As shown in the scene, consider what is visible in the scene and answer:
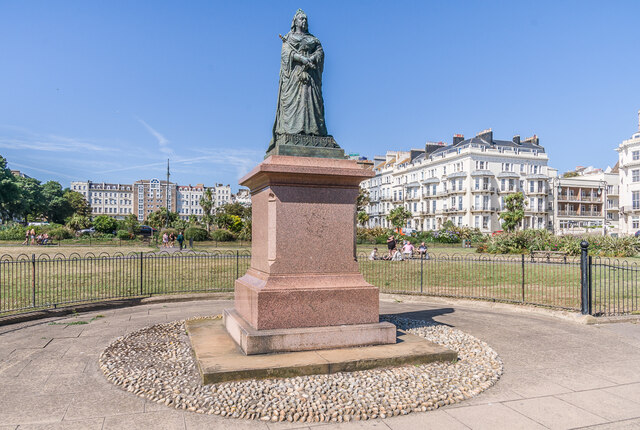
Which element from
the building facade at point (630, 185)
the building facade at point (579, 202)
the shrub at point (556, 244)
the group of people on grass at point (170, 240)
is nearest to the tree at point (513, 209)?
the building facade at point (630, 185)

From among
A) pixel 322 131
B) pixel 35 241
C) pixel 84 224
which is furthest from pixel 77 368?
pixel 84 224

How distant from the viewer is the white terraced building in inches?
2960

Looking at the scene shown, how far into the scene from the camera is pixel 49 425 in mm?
4488

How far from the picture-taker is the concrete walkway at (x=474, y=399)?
15.1 ft

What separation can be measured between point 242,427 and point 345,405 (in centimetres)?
112

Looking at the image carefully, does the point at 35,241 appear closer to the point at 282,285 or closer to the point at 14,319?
the point at 14,319

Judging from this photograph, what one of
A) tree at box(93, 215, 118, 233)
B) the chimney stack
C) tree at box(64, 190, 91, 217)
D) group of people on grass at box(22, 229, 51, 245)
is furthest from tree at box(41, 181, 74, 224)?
the chimney stack

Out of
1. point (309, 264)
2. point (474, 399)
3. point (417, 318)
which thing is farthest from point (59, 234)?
point (474, 399)

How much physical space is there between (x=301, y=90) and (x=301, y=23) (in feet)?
4.03

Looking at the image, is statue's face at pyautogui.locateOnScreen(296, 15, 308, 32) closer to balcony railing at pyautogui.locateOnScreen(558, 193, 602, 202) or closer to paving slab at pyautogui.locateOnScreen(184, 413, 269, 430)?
paving slab at pyautogui.locateOnScreen(184, 413, 269, 430)

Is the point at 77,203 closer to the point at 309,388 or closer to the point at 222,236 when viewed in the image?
the point at 222,236

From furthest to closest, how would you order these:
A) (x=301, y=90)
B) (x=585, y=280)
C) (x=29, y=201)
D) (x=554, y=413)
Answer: (x=29, y=201), (x=585, y=280), (x=301, y=90), (x=554, y=413)

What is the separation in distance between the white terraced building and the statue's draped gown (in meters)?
71.3

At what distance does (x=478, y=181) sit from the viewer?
7475 cm
